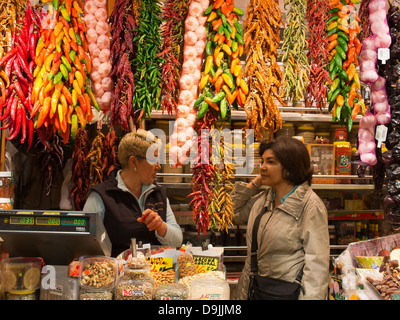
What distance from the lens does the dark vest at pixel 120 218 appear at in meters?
2.64

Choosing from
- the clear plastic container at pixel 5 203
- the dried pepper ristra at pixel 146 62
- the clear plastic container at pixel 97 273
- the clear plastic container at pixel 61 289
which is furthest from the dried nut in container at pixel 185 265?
the clear plastic container at pixel 5 203

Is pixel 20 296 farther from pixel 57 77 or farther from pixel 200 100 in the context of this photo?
pixel 200 100

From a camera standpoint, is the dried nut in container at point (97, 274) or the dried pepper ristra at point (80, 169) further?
the dried pepper ristra at point (80, 169)

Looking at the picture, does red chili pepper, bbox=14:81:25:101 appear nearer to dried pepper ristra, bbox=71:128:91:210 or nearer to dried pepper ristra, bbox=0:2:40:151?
dried pepper ristra, bbox=0:2:40:151

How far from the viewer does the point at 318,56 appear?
2.86 m

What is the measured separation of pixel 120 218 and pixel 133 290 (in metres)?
1.06

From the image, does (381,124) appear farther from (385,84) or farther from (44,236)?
(44,236)

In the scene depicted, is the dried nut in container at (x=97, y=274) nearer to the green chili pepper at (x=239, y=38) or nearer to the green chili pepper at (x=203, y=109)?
the green chili pepper at (x=203, y=109)

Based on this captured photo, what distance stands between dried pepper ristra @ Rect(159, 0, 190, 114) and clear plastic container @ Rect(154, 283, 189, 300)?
1.29 m

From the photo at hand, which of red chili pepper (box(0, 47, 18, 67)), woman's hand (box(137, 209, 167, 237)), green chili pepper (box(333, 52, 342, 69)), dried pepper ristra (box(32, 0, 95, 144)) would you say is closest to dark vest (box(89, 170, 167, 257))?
woman's hand (box(137, 209, 167, 237))

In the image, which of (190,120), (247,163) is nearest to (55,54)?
(190,120)

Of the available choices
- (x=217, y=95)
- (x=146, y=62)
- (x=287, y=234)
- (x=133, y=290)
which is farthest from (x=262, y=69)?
(x=133, y=290)

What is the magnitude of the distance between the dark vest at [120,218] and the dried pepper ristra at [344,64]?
139cm
